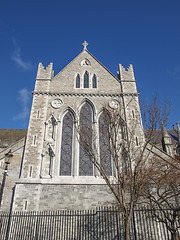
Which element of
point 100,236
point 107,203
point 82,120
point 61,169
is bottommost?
point 100,236

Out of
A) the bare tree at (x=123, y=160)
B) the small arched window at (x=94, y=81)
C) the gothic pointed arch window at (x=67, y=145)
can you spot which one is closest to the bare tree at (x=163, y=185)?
the bare tree at (x=123, y=160)

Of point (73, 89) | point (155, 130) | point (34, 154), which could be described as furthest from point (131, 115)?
point (34, 154)

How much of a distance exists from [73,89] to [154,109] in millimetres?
9753

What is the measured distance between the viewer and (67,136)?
14.7 m

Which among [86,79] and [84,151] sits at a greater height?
[86,79]

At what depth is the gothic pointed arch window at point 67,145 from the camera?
13.3m

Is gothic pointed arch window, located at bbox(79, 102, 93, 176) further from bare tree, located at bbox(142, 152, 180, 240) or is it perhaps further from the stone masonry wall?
bare tree, located at bbox(142, 152, 180, 240)

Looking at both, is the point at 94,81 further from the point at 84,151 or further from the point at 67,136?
the point at 84,151

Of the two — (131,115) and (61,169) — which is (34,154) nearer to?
(61,169)

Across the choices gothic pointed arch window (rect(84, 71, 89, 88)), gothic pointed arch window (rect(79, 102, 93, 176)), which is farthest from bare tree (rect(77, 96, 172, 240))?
gothic pointed arch window (rect(84, 71, 89, 88))

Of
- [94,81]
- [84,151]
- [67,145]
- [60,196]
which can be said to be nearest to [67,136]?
[67,145]

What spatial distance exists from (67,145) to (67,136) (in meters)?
0.75

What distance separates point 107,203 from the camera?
11805 millimetres

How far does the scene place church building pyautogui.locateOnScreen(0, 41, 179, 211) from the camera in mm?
11922
